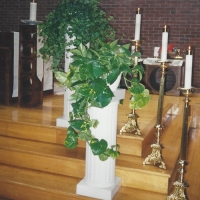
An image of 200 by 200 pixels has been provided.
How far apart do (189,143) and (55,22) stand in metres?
2.08

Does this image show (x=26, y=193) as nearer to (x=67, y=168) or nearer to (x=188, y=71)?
(x=67, y=168)

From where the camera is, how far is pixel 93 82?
1.77 metres

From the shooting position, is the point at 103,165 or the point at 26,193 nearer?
the point at 103,165

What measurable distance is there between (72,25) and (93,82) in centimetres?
95

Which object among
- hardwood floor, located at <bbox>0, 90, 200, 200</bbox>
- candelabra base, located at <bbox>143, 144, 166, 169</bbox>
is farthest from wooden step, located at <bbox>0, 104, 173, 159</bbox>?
candelabra base, located at <bbox>143, 144, 166, 169</bbox>

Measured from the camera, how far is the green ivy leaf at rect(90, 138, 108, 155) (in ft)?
6.16

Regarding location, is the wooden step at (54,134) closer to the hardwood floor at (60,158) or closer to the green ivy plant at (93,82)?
the hardwood floor at (60,158)

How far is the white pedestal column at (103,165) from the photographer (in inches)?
81.5

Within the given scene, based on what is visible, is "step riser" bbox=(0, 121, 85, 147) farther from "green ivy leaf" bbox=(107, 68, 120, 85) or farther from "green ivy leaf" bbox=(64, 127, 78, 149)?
"green ivy leaf" bbox=(107, 68, 120, 85)

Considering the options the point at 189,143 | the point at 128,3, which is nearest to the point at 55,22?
the point at 189,143

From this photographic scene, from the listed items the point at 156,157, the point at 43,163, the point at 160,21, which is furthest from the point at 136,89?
the point at 160,21

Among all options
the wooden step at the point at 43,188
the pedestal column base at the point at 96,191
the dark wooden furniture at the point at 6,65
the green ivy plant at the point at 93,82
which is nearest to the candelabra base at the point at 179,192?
the wooden step at the point at 43,188

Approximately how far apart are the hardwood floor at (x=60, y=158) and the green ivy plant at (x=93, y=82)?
53 centimetres

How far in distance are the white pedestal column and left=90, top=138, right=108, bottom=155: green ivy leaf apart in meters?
0.14
